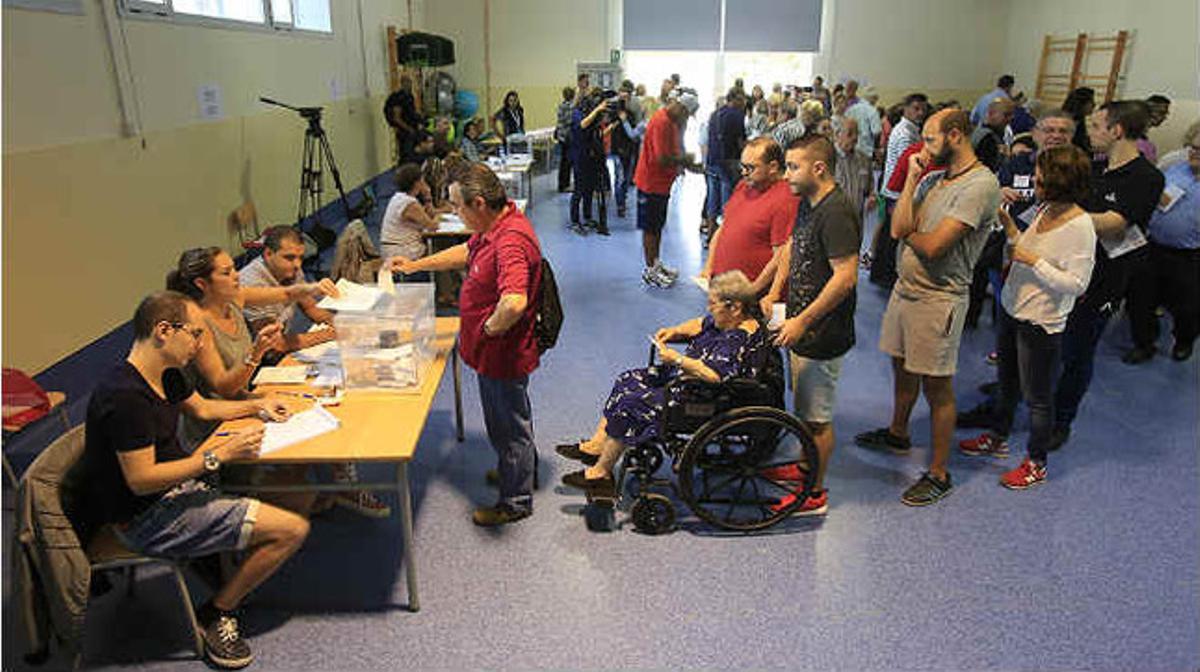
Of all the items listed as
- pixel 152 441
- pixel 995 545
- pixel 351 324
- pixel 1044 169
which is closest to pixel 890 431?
pixel 995 545

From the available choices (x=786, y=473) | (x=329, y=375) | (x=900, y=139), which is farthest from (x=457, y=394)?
(x=900, y=139)

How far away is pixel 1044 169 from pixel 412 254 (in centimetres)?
342

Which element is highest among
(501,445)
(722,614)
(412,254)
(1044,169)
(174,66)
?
(174,66)

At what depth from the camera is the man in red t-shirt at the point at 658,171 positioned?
18.8 feet

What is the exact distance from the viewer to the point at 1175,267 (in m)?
4.39

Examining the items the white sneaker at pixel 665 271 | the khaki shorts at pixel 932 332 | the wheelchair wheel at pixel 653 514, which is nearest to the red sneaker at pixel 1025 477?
the khaki shorts at pixel 932 332

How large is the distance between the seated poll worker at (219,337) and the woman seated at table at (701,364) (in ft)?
3.59

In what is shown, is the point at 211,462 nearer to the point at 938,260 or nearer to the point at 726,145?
the point at 938,260

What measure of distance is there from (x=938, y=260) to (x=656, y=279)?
3271 millimetres

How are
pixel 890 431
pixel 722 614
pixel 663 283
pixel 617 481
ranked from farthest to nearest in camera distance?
pixel 663 283
pixel 890 431
pixel 617 481
pixel 722 614

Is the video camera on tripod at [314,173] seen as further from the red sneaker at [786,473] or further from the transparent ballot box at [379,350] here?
the red sneaker at [786,473]

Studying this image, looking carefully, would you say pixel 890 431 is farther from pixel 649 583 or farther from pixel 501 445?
pixel 501 445

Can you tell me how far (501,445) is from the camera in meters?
2.78

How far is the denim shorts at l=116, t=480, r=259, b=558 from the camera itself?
2.03m
